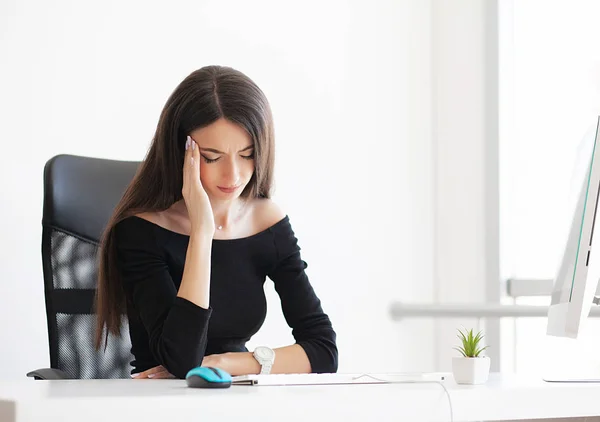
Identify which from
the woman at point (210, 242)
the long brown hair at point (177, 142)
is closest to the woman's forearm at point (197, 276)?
the woman at point (210, 242)

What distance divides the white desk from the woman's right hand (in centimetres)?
63

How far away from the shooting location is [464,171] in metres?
3.24

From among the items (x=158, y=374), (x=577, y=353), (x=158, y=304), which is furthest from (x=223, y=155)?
(x=577, y=353)

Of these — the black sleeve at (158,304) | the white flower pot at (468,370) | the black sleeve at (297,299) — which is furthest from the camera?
the black sleeve at (297,299)

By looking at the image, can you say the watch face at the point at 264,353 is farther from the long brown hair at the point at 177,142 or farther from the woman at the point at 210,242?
the long brown hair at the point at 177,142

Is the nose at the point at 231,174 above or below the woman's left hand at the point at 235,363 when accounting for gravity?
above

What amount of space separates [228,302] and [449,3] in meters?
1.96

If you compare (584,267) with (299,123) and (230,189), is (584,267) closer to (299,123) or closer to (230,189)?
(230,189)

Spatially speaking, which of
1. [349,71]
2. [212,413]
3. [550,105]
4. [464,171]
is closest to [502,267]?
[464,171]

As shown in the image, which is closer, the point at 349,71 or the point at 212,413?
the point at 212,413

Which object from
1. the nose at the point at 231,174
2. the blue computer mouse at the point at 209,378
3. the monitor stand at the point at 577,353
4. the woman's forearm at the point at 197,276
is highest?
the nose at the point at 231,174

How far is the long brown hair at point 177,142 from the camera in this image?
1720 millimetres

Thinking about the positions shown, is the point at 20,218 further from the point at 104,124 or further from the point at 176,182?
the point at 176,182

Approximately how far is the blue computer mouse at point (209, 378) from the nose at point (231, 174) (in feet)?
2.46
